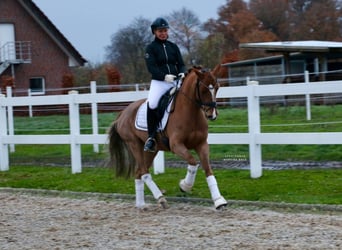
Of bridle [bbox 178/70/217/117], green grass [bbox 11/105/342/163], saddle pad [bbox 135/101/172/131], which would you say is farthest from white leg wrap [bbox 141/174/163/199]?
green grass [bbox 11/105/342/163]

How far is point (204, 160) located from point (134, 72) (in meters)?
41.7

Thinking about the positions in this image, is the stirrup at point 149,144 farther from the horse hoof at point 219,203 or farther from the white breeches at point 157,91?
the horse hoof at point 219,203

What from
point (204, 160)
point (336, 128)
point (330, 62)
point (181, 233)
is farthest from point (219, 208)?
point (330, 62)

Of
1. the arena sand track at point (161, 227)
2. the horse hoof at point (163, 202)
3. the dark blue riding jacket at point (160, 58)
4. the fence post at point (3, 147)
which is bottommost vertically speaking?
the arena sand track at point (161, 227)

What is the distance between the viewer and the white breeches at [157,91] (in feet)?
32.4

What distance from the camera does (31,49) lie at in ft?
157

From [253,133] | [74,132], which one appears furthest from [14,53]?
[253,133]

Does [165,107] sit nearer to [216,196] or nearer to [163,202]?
[163,202]

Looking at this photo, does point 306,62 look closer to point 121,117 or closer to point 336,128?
point 336,128

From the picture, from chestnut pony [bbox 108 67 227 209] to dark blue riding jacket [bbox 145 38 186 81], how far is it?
0.42 metres

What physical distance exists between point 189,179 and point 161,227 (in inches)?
67.0

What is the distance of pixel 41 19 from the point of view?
47.8 metres

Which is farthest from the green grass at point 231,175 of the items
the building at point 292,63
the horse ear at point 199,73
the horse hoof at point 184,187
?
the building at point 292,63

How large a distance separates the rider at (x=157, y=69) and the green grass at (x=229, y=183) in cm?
123
